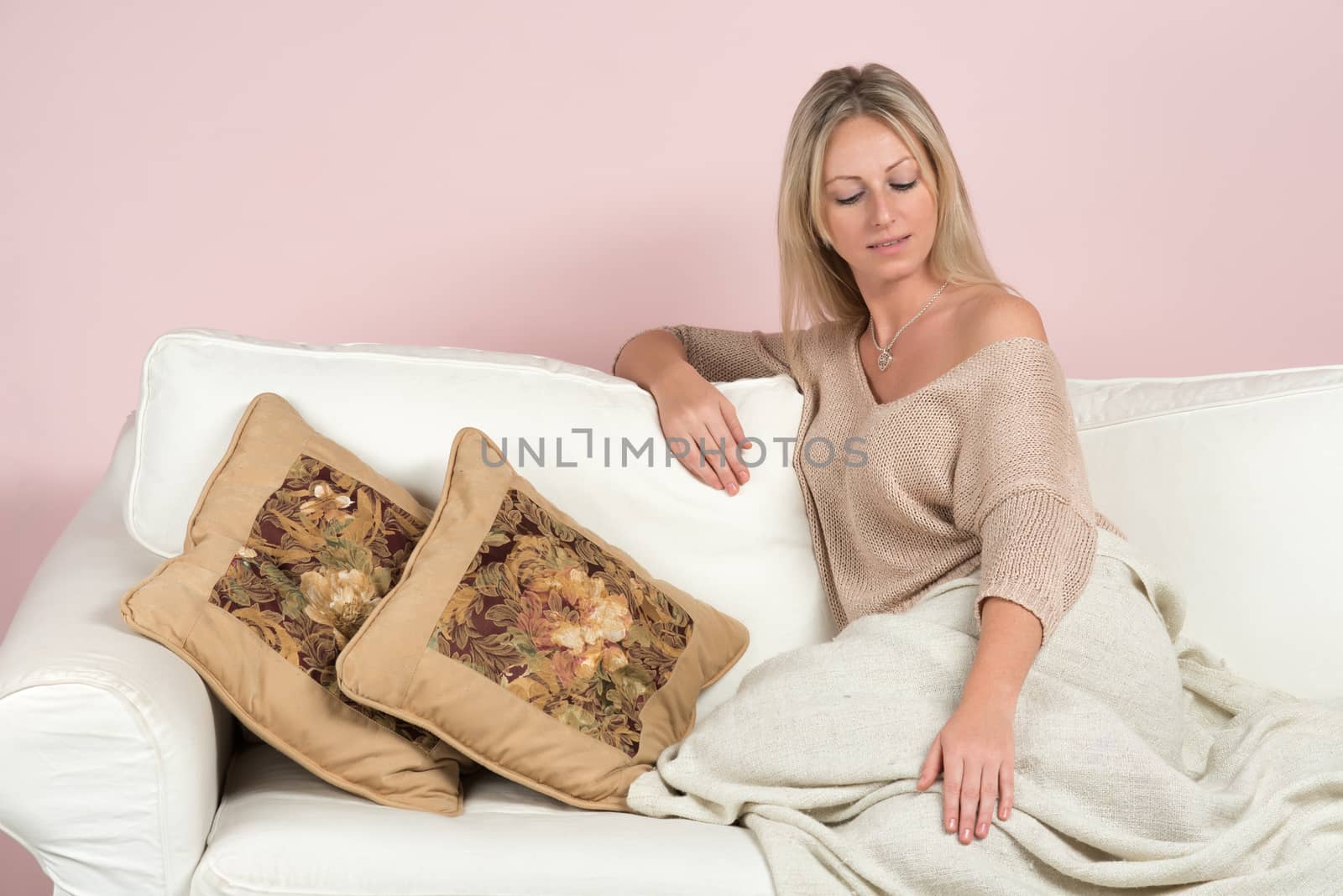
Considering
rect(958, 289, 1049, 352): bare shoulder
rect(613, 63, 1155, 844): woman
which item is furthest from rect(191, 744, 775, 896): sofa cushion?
rect(958, 289, 1049, 352): bare shoulder

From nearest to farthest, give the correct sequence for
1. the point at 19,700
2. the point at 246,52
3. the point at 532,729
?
the point at 19,700, the point at 532,729, the point at 246,52

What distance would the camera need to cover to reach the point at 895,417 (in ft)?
6.10

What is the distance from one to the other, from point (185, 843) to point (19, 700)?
0.23 meters

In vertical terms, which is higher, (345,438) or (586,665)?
(345,438)

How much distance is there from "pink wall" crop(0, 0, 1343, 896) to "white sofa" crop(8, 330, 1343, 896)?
66cm

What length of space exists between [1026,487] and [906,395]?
33 centimetres

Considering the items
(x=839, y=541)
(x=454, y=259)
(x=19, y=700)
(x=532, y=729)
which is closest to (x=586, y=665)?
(x=532, y=729)

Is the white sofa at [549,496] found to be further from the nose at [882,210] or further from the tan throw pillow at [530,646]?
the nose at [882,210]

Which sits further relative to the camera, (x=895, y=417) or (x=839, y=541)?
(x=839, y=541)

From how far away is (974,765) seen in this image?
1.44 meters

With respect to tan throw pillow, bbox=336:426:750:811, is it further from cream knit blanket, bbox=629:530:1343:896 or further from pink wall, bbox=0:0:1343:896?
pink wall, bbox=0:0:1343:896

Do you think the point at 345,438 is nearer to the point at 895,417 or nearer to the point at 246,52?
the point at 895,417

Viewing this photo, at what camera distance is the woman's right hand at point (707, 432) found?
1.98 m

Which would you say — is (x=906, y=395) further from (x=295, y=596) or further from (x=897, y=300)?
(x=295, y=596)
